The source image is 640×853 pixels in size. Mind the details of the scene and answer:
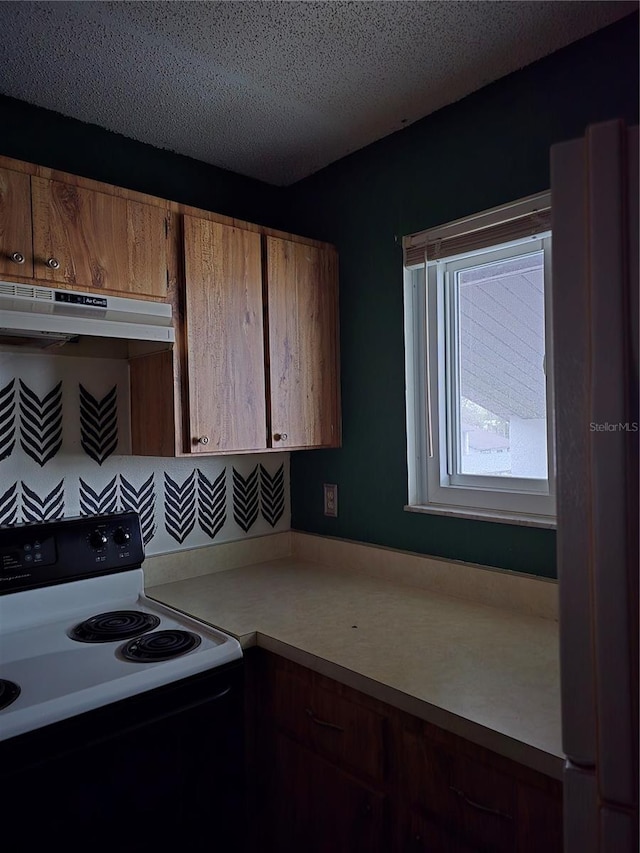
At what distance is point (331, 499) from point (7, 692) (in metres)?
1.32

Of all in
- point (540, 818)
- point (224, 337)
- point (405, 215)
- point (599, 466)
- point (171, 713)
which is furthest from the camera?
point (405, 215)

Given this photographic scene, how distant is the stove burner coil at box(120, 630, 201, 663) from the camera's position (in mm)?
1455

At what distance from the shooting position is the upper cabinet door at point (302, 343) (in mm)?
2045

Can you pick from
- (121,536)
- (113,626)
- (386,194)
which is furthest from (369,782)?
(386,194)

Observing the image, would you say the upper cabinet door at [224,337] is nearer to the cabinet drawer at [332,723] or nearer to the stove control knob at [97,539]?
the stove control knob at [97,539]

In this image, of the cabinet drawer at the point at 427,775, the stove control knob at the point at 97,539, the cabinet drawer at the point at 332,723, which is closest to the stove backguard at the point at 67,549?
the stove control knob at the point at 97,539

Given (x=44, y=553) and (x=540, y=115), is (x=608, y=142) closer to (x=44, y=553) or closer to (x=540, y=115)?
(x=540, y=115)

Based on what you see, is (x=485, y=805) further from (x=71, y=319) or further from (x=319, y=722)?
(x=71, y=319)

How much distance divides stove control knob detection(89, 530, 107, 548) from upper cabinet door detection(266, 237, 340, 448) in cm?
63

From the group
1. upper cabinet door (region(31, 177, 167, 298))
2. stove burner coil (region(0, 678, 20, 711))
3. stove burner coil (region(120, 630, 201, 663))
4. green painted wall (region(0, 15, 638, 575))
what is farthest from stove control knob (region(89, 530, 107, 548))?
green painted wall (region(0, 15, 638, 575))

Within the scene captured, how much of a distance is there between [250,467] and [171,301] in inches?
→ 32.9

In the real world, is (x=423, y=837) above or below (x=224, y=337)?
below

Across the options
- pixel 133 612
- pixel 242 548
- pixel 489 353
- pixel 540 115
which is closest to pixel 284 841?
pixel 133 612

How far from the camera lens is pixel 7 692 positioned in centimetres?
129
